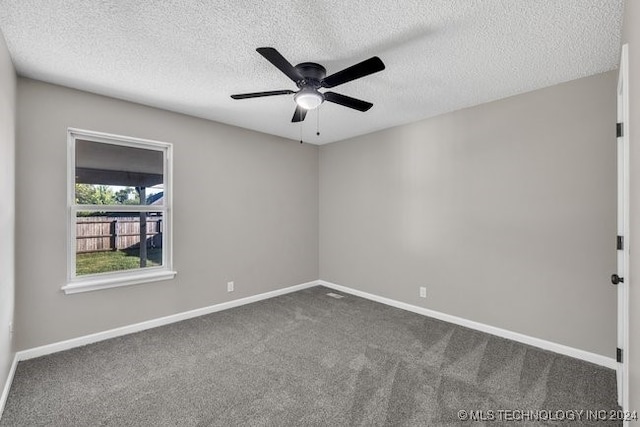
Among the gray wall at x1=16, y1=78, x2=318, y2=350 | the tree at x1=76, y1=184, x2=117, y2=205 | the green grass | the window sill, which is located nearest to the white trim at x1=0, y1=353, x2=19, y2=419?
the gray wall at x1=16, y1=78, x2=318, y2=350

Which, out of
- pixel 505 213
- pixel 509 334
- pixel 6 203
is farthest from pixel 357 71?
pixel 509 334

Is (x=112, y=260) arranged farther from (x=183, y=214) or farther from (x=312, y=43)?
(x=312, y=43)

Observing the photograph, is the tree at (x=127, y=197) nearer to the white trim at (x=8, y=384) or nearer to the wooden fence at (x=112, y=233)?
the wooden fence at (x=112, y=233)

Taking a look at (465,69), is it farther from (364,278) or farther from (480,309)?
(364,278)

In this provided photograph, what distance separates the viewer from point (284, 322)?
136 inches

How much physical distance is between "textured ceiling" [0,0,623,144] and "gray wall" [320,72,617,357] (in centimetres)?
37

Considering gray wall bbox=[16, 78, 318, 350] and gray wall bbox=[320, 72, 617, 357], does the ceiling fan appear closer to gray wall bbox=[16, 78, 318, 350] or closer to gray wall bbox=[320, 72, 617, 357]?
gray wall bbox=[320, 72, 617, 357]

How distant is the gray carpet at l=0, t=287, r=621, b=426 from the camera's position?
1.91 m

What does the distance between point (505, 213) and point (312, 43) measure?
97.0 inches

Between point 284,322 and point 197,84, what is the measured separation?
8.67ft

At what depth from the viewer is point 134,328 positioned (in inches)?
124

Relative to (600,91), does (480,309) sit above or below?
below

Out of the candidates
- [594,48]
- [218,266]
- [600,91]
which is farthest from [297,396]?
[600,91]

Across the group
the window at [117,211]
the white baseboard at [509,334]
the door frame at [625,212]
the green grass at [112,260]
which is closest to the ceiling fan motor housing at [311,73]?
the door frame at [625,212]
